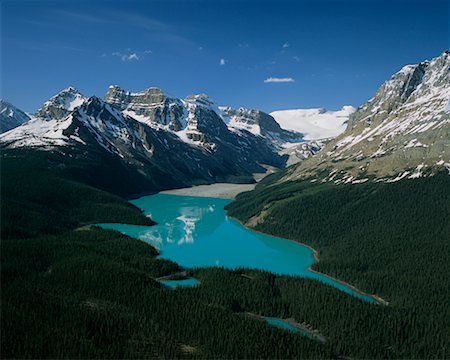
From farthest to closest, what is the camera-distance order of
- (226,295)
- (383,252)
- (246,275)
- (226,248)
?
(226,248) < (383,252) < (246,275) < (226,295)

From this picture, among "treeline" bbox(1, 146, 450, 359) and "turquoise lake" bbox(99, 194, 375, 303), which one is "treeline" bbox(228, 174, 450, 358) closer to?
"treeline" bbox(1, 146, 450, 359)

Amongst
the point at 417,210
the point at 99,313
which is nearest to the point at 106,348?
the point at 99,313

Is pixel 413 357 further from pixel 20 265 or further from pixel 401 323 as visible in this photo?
pixel 20 265

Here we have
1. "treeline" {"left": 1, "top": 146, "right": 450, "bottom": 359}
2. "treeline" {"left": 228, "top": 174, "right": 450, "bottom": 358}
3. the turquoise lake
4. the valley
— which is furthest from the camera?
the turquoise lake

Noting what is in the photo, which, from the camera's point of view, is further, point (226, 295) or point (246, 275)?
point (246, 275)

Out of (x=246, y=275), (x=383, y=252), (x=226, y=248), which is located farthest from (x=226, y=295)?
(x=226, y=248)

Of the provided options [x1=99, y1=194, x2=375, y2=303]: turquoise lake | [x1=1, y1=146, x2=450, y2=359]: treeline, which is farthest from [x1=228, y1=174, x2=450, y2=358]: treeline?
[x1=99, y1=194, x2=375, y2=303]: turquoise lake

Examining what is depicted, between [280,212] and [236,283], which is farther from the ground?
[280,212]

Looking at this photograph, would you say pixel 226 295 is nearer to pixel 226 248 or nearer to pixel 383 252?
pixel 383 252
